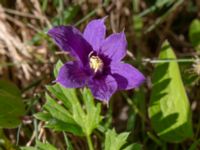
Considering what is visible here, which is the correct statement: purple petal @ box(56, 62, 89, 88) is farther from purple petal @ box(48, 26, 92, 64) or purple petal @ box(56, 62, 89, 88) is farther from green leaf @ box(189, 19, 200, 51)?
green leaf @ box(189, 19, 200, 51)

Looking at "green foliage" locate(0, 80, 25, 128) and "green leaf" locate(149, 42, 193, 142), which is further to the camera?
"green leaf" locate(149, 42, 193, 142)

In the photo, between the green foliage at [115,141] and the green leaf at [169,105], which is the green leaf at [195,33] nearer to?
the green leaf at [169,105]

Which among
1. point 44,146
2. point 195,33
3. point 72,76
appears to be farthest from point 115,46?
point 195,33

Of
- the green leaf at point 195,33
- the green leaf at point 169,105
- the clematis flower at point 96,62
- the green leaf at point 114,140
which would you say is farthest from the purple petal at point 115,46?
the green leaf at point 195,33

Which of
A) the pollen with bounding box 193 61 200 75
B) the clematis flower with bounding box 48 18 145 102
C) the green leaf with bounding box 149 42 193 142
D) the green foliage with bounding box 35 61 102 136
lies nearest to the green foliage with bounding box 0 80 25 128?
the green foliage with bounding box 35 61 102 136

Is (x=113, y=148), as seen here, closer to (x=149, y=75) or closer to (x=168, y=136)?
(x=168, y=136)

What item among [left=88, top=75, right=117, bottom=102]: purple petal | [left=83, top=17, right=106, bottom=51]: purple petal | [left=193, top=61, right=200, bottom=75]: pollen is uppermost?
[left=83, top=17, right=106, bottom=51]: purple petal

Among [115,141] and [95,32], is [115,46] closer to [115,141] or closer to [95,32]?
[95,32]

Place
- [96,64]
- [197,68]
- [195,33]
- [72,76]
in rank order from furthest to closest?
[195,33] → [197,68] → [96,64] → [72,76]
